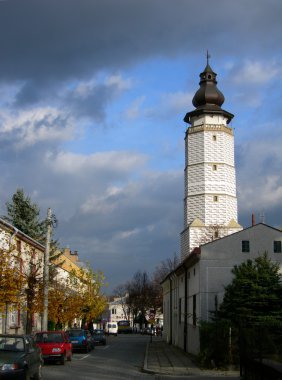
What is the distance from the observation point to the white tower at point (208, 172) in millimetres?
80875

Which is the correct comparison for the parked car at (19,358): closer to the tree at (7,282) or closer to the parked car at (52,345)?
the tree at (7,282)

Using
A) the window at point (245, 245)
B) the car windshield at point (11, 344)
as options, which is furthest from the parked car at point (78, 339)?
the car windshield at point (11, 344)

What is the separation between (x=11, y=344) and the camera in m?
17.5

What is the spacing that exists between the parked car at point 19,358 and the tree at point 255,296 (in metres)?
10.2

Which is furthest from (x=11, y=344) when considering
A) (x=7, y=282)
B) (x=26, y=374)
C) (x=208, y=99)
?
(x=208, y=99)

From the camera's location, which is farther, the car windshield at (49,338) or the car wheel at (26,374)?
the car windshield at (49,338)

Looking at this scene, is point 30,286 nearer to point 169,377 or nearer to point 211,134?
point 169,377

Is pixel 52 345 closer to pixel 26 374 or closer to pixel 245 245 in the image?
pixel 245 245

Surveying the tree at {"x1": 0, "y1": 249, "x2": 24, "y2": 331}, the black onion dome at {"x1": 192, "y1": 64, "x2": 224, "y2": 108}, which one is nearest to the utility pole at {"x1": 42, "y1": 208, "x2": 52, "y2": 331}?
the tree at {"x1": 0, "y1": 249, "x2": 24, "y2": 331}

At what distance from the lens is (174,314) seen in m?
45.7

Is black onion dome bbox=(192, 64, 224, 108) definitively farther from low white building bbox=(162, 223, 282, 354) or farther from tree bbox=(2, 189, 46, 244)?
low white building bbox=(162, 223, 282, 354)

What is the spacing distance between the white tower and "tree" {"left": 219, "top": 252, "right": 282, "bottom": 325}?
52.2m

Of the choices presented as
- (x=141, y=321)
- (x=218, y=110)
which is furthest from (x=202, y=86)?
(x=141, y=321)

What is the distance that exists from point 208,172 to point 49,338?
58283 millimetres
